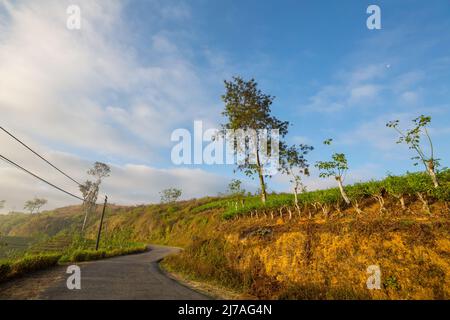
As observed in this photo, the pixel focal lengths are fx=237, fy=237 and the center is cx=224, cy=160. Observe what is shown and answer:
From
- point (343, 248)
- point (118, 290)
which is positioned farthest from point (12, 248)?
point (343, 248)

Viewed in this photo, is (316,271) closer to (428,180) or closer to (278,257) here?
(278,257)

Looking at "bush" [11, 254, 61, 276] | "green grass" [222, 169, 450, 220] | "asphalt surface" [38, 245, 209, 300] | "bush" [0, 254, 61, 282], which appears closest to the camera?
"asphalt surface" [38, 245, 209, 300]

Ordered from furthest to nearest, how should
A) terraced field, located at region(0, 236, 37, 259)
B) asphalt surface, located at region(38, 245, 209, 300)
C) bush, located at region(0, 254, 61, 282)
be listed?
1. terraced field, located at region(0, 236, 37, 259)
2. bush, located at region(0, 254, 61, 282)
3. asphalt surface, located at region(38, 245, 209, 300)

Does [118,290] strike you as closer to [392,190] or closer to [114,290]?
[114,290]

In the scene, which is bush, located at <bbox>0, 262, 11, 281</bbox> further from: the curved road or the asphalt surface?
the asphalt surface

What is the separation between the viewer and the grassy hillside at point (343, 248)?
8.09m

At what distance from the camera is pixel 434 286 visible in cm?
741

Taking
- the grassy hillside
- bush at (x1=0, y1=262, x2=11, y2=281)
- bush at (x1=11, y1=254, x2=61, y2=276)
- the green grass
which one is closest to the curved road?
bush at (x1=0, y1=262, x2=11, y2=281)

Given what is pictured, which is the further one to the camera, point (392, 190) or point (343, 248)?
point (392, 190)

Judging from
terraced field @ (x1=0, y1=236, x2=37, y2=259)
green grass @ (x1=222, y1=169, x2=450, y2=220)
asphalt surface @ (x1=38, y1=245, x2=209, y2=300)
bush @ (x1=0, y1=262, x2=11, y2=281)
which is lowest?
asphalt surface @ (x1=38, y1=245, x2=209, y2=300)

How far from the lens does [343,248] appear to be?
10164 millimetres

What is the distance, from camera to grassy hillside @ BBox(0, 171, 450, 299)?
26.6 ft

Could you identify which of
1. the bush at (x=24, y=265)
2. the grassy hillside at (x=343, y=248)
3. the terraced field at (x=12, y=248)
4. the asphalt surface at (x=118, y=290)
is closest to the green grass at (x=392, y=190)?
the grassy hillside at (x=343, y=248)
